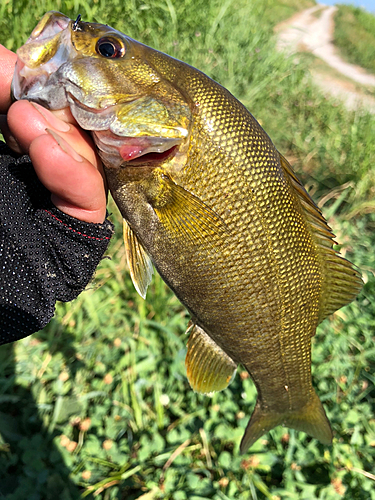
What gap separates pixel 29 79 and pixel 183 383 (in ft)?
6.49

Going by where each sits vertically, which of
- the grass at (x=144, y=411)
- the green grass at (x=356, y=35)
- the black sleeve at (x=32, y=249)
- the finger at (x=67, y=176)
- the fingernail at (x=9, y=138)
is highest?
the green grass at (x=356, y=35)

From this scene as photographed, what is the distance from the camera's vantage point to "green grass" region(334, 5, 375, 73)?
32.2 feet

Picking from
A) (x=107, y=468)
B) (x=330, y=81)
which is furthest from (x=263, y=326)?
(x=330, y=81)

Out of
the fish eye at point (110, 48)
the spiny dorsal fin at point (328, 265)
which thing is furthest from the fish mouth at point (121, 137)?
the spiny dorsal fin at point (328, 265)

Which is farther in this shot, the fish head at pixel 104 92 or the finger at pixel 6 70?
the finger at pixel 6 70

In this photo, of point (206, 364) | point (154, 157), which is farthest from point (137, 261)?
point (206, 364)

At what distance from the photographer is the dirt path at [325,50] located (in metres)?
6.80

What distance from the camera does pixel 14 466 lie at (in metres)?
Result: 2.12

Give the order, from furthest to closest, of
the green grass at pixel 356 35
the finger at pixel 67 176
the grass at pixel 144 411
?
1. the green grass at pixel 356 35
2. the grass at pixel 144 411
3. the finger at pixel 67 176

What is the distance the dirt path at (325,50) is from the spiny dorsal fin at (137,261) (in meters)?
4.63

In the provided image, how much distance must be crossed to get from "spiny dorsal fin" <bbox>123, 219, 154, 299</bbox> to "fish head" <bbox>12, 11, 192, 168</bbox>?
1.03 ft

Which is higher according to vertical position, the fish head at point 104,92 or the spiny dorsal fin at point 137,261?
the fish head at point 104,92

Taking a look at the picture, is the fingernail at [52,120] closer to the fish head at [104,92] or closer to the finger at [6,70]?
the fish head at [104,92]

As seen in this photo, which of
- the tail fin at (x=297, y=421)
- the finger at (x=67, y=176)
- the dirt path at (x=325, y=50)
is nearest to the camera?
the finger at (x=67, y=176)
